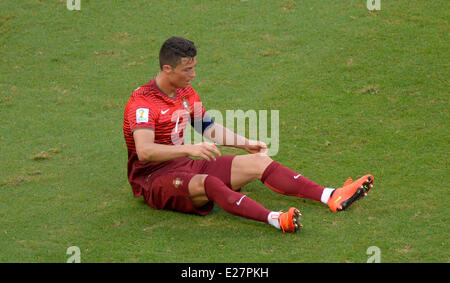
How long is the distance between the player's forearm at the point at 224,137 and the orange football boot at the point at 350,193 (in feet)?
3.21

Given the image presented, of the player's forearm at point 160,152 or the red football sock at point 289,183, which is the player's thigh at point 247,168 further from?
the player's forearm at point 160,152

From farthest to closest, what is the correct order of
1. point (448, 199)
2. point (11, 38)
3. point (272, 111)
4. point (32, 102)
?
point (11, 38) < point (32, 102) < point (272, 111) < point (448, 199)

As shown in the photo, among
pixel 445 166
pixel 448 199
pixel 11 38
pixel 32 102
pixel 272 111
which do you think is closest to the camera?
pixel 448 199

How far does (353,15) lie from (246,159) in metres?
4.67

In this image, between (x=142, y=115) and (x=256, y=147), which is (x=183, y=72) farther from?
(x=256, y=147)

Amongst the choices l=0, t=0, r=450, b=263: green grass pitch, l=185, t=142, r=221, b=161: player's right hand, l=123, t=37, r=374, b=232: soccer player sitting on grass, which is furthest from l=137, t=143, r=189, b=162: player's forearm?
l=0, t=0, r=450, b=263: green grass pitch

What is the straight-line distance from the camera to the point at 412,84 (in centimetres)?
769

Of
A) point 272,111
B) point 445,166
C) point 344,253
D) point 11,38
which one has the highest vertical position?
point 11,38

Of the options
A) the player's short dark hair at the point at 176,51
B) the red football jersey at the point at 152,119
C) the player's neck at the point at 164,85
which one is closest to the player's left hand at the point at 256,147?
the red football jersey at the point at 152,119

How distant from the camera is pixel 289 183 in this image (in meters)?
5.37

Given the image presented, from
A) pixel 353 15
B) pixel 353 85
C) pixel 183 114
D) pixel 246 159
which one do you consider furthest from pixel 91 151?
pixel 353 15

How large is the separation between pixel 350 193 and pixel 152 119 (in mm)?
1786

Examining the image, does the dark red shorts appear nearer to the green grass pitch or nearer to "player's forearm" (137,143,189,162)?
the green grass pitch

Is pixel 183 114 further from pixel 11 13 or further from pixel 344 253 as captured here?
pixel 11 13
